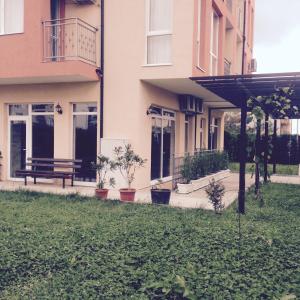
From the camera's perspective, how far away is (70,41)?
11.2 metres

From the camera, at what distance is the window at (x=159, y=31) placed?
1076 centimetres

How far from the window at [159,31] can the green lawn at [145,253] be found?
16.0 ft

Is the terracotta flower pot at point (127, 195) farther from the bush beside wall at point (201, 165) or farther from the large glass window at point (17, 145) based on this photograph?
the large glass window at point (17, 145)

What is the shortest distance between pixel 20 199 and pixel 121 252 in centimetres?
488

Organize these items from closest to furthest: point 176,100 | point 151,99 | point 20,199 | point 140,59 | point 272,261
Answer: point 272,261 < point 20,199 < point 140,59 < point 151,99 < point 176,100

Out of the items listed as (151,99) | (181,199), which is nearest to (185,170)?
(181,199)

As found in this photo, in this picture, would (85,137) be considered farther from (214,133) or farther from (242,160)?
(214,133)

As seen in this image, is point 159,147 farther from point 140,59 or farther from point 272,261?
point 272,261

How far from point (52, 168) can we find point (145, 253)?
7.54 m

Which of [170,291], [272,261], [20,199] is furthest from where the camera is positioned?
[20,199]

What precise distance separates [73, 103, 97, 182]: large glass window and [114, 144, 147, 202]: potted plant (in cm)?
140

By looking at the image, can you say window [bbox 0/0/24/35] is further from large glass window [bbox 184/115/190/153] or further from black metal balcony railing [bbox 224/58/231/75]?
black metal balcony railing [bbox 224/58/231/75]

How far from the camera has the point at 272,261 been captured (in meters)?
4.91

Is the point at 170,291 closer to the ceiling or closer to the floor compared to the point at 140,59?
closer to the floor
